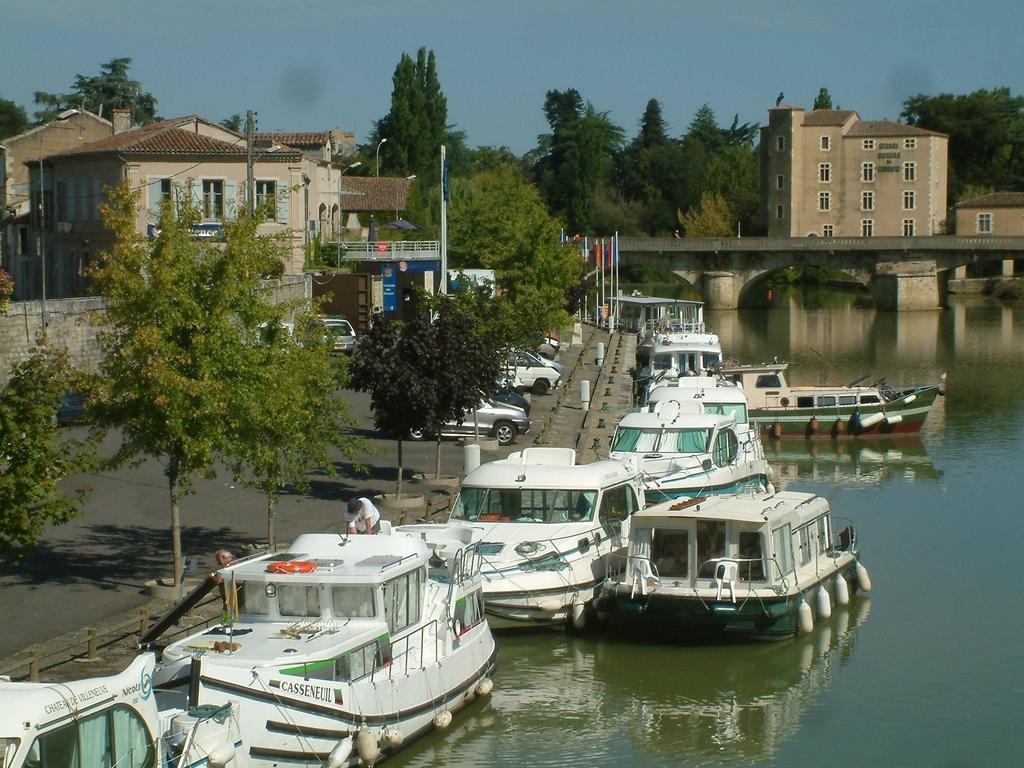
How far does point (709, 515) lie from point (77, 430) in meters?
21.6

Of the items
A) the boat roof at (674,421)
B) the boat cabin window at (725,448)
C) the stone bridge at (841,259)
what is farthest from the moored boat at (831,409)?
the stone bridge at (841,259)

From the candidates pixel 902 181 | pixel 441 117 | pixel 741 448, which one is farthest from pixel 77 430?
pixel 902 181

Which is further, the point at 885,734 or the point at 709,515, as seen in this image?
the point at 709,515

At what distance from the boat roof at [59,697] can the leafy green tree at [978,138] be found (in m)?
138

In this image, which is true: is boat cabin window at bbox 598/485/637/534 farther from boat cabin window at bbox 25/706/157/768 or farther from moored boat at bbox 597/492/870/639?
boat cabin window at bbox 25/706/157/768

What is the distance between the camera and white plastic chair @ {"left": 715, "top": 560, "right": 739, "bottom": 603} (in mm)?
21109

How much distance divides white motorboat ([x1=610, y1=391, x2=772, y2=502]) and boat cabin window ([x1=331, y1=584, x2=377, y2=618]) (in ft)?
39.6

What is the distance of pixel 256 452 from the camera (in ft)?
70.0

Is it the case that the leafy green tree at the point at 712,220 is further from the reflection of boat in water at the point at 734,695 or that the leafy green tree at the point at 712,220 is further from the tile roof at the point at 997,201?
the reflection of boat in water at the point at 734,695

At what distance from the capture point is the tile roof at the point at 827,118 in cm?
13088

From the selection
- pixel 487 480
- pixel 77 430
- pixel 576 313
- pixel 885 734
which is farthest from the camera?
pixel 576 313

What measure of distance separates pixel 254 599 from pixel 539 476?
24.8 ft

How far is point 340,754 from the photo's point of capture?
594 inches

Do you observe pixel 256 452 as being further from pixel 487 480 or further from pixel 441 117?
pixel 441 117
